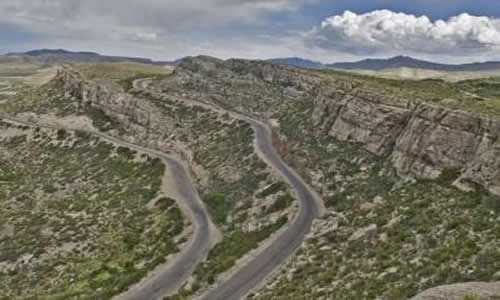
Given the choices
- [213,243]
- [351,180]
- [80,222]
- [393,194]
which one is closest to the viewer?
[393,194]

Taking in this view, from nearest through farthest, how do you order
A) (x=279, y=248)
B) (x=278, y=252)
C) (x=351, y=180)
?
(x=278, y=252), (x=279, y=248), (x=351, y=180)

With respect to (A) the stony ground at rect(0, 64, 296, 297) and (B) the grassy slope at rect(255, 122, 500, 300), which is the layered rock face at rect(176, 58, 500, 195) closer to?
(B) the grassy slope at rect(255, 122, 500, 300)

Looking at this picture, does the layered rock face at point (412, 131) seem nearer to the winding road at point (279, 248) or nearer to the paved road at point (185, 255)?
the winding road at point (279, 248)

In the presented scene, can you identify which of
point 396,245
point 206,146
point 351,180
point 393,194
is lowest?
point 206,146

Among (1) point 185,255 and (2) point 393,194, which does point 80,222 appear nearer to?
(1) point 185,255

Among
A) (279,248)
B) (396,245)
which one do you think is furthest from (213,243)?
(396,245)

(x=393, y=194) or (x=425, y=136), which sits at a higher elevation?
(x=425, y=136)

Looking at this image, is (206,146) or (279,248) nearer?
(279,248)

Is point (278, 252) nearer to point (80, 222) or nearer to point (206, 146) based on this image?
point (80, 222)
